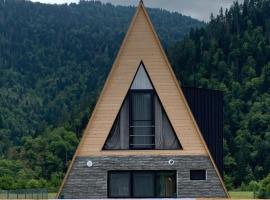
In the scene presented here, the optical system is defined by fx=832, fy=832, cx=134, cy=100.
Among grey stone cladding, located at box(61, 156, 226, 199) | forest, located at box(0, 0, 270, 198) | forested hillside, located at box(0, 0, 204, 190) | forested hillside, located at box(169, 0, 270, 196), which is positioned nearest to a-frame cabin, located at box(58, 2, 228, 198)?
grey stone cladding, located at box(61, 156, 226, 199)

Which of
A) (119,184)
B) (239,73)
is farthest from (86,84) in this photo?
(119,184)

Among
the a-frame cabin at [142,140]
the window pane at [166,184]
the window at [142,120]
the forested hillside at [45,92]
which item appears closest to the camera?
the a-frame cabin at [142,140]

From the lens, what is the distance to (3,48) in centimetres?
18038

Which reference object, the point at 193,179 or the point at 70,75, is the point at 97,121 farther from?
the point at 70,75

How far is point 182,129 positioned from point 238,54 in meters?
82.2

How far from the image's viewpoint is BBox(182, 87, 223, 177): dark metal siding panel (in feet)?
91.7

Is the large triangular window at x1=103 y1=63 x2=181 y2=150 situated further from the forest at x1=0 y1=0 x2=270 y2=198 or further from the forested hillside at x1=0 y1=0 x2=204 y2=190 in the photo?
the forested hillside at x1=0 y1=0 x2=204 y2=190

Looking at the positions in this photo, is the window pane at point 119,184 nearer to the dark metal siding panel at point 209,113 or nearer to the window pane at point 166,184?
the window pane at point 166,184

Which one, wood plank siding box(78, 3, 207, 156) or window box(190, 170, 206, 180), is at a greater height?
wood plank siding box(78, 3, 207, 156)

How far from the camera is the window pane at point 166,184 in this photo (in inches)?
1061

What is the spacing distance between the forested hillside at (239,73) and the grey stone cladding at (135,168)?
41.7 metres

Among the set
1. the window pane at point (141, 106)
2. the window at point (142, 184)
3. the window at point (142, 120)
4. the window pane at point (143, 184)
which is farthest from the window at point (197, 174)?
the window pane at point (141, 106)

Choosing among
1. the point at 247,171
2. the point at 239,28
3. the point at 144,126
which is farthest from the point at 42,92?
the point at 144,126

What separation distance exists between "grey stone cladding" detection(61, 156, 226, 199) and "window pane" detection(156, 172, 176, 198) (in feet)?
0.77
